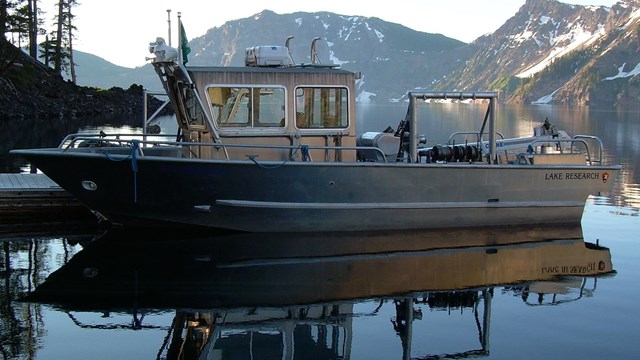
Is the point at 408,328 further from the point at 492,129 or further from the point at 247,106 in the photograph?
the point at 492,129

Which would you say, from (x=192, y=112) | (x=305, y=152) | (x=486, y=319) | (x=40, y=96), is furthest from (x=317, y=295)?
(x=40, y=96)

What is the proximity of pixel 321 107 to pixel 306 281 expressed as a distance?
4255mm

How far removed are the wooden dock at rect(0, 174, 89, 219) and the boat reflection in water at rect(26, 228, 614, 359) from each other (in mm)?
2062

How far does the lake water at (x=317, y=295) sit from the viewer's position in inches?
339

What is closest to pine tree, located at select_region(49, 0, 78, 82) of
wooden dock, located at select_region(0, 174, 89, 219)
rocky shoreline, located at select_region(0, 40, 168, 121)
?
rocky shoreline, located at select_region(0, 40, 168, 121)

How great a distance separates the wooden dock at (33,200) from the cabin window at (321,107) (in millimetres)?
4783

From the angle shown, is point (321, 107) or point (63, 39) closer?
point (321, 107)

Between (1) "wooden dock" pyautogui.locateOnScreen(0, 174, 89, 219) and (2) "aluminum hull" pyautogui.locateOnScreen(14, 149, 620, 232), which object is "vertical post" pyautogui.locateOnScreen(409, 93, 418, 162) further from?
(1) "wooden dock" pyautogui.locateOnScreen(0, 174, 89, 219)

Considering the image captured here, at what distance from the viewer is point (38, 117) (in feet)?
155

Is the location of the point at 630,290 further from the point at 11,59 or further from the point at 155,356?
the point at 11,59

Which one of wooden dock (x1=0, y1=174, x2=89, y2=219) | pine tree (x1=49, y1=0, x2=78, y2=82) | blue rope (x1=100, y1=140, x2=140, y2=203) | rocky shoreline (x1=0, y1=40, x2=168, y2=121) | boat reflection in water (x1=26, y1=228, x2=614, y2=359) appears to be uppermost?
pine tree (x1=49, y1=0, x2=78, y2=82)

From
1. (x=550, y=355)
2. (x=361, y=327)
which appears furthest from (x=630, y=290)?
(x=361, y=327)

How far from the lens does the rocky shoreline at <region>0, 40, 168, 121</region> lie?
154ft

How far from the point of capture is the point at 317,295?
10.6 m
